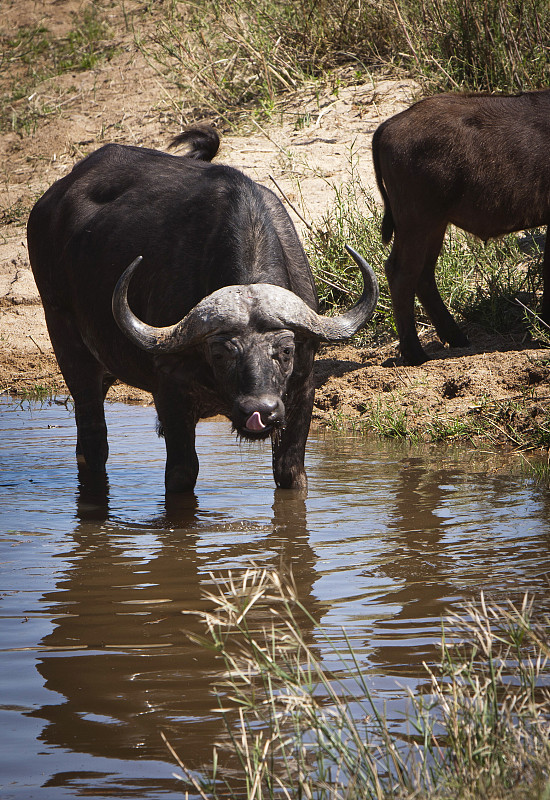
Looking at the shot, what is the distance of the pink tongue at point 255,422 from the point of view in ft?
13.8

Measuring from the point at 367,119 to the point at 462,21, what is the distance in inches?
54.1

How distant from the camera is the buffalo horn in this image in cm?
445

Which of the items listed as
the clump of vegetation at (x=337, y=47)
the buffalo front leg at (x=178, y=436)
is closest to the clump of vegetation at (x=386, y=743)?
the buffalo front leg at (x=178, y=436)

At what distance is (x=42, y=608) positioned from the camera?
11.5 feet

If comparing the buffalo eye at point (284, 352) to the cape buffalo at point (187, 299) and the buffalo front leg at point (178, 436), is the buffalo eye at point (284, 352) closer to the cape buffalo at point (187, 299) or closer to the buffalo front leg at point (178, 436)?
the cape buffalo at point (187, 299)

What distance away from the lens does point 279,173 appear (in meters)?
9.80

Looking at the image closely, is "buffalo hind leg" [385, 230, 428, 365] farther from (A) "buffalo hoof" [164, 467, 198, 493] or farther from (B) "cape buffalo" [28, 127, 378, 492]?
(A) "buffalo hoof" [164, 467, 198, 493]

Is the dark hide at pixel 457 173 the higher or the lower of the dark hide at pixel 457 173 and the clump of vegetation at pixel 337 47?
the lower

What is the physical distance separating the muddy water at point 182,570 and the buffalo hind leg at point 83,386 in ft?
0.59

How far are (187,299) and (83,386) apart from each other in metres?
1.40

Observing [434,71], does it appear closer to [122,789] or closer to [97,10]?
[97,10]

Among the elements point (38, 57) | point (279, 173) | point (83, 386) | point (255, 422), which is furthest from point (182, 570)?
point (38, 57)

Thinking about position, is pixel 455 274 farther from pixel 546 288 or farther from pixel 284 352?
pixel 284 352

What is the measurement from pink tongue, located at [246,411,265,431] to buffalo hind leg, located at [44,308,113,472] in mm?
1889
